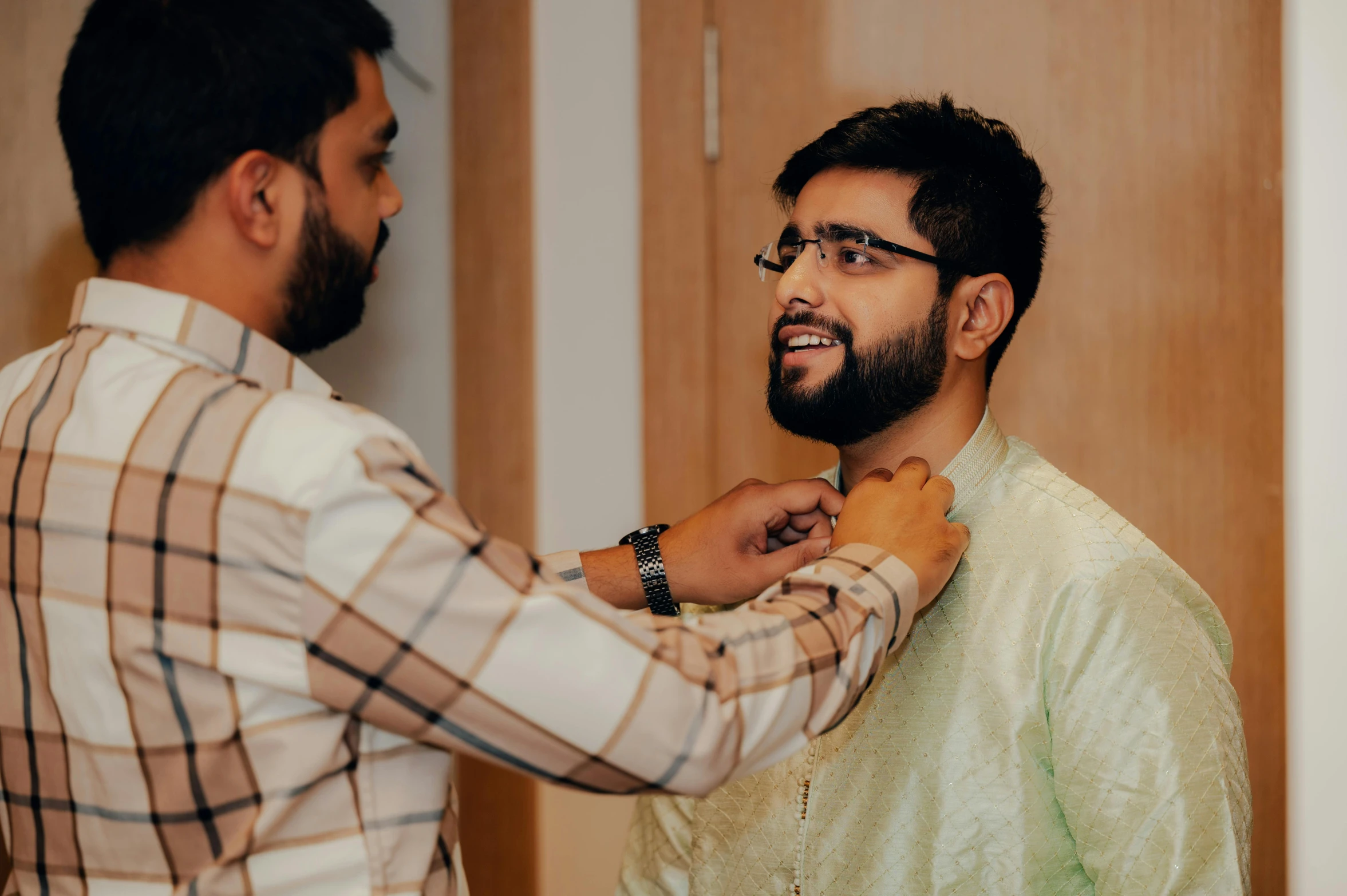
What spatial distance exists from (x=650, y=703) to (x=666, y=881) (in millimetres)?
765

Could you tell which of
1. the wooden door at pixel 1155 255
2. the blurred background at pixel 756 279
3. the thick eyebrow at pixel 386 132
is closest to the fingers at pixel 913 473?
the blurred background at pixel 756 279

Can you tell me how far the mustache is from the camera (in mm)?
1407

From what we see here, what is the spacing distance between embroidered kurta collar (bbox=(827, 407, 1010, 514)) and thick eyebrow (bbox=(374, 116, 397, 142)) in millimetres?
810

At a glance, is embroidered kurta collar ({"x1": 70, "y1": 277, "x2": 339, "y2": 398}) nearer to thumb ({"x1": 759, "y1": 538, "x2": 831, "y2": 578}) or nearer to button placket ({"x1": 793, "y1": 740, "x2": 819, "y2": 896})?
thumb ({"x1": 759, "y1": 538, "x2": 831, "y2": 578})

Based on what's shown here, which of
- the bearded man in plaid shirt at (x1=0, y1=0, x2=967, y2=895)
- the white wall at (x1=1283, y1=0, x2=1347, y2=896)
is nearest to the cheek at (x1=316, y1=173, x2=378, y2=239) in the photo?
the bearded man in plaid shirt at (x1=0, y1=0, x2=967, y2=895)

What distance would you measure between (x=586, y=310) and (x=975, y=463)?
47.8 inches

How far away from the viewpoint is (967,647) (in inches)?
50.1

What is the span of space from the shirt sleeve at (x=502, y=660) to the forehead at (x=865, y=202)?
69cm

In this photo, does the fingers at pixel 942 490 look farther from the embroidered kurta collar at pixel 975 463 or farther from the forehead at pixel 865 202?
the forehead at pixel 865 202

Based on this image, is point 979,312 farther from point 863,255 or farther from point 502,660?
point 502,660

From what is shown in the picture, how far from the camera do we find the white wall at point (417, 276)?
242 centimetres

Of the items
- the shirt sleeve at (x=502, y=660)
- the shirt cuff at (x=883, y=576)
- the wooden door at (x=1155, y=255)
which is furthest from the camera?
the wooden door at (x=1155, y=255)

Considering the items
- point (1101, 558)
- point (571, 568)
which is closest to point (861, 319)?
point (1101, 558)

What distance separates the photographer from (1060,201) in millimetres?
1758
